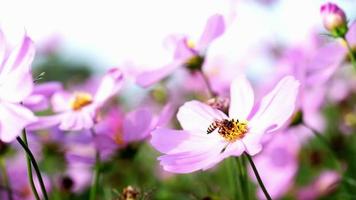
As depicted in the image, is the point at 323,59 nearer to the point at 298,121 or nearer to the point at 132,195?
the point at 298,121

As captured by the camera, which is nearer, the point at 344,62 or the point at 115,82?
the point at 115,82

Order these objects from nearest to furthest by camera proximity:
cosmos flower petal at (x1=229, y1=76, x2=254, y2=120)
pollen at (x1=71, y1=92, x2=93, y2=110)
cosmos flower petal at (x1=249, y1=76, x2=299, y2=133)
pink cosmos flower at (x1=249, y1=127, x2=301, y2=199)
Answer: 1. cosmos flower petal at (x1=249, y1=76, x2=299, y2=133)
2. cosmos flower petal at (x1=229, y1=76, x2=254, y2=120)
3. pollen at (x1=71, y1=92, x2=93, y2=110)
4. pink cosmos flower at (x1=249, y1=127, x2=301, y2=199)

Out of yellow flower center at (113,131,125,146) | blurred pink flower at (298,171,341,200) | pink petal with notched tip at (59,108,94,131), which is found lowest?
blurred pink flower at (298,171,341,200)

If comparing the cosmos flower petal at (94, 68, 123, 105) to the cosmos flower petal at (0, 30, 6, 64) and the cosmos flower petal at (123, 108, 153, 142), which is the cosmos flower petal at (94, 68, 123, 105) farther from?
the cosmos flower petal at (0, 30, 6, 64)

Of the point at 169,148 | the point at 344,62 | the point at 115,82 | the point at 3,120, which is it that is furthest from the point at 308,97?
the point at 3,120

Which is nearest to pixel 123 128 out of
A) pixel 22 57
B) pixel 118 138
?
pixel 118 138

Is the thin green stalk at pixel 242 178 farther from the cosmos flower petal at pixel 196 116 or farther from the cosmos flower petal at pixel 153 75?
the cosmos flower petal at pixel 153 75

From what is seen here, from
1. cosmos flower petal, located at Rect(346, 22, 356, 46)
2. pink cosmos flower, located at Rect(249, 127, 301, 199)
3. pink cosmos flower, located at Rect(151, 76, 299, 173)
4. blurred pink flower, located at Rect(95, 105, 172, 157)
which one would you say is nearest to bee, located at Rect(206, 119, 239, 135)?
pink cosmos flower, located at Rect(151, 76, 299, 173)
